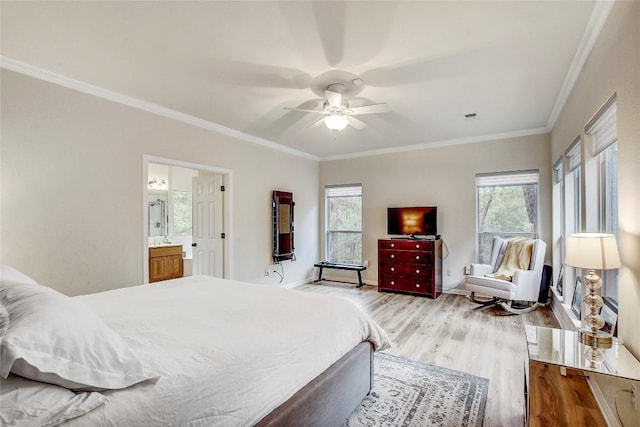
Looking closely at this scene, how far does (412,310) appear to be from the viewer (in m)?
4.30

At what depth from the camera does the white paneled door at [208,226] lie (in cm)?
462

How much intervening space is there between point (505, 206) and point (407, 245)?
1677 mm

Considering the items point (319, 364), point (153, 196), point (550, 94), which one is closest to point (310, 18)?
point (319, 364)

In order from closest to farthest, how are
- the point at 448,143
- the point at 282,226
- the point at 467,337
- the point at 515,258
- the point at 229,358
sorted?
the point at 229,358 < the point at 467,337 < the point at 515,258 < the point at 448,143 < the point at 282,226

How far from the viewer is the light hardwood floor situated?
7.42ft

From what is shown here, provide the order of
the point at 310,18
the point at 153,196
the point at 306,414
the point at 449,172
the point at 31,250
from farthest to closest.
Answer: the point at 153,196
the point at 449,172
the point at 31,250
the point at 310,18
the point at 306,414

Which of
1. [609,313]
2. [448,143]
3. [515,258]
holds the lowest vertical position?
[609,313]

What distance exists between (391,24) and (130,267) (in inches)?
137

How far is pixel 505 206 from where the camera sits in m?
4.96

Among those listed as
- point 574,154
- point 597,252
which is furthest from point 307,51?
point 574,154

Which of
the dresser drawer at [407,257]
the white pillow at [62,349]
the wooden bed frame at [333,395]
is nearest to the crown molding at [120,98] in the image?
the white pillow at [62,349]

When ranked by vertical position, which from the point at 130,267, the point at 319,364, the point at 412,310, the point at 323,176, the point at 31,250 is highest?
the point at 323,176

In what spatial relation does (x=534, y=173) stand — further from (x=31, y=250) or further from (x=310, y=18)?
(x=31, y=250)

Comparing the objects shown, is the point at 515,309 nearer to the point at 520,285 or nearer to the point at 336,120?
the point at 520,285
